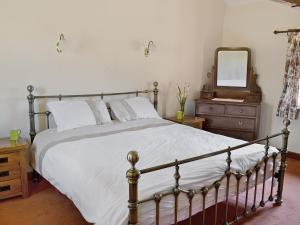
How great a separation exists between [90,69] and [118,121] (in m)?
0.76

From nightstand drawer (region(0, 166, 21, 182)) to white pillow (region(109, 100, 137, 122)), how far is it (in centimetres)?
130

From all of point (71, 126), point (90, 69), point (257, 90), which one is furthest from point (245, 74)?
point (71, 126)

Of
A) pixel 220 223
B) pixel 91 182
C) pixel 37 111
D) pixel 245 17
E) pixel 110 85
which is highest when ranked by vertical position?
pixel 245 17

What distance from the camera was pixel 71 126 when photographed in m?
3.08

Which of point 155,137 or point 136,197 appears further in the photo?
point 155,137

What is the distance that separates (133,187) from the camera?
1.55 meters

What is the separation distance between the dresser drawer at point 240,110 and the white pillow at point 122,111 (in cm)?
155

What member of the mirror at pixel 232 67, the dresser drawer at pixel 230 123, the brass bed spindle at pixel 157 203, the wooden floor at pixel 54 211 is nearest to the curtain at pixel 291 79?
the dresser drawer at pixel 230 123

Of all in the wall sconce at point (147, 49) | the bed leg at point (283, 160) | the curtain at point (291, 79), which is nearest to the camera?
the bed leg at point (283, 160)

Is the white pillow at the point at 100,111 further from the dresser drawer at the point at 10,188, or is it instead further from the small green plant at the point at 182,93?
the small green plant at the point at 182,93

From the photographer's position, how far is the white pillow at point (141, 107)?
3.69 meters

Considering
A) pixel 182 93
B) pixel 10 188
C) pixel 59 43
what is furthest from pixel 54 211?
pixel 182 93

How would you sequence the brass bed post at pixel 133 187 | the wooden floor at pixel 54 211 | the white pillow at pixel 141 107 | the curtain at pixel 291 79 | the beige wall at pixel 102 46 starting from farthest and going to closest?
the curtain at pixel 291 79
the white pillow at pixel 141 107
the beige wall at pixel 102 46
the wooden floor at pixel 54 211
the brass bed post at pixel 133 187

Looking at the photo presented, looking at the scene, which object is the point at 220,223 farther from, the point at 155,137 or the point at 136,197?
the point at 136,197
